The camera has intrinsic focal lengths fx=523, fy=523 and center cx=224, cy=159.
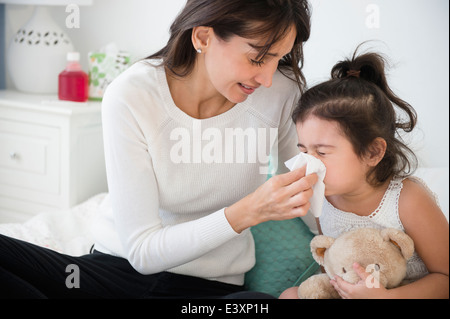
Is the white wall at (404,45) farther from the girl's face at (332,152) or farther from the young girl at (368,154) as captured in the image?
the girl's face at (332,152)

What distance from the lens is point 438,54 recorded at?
3.42 feet

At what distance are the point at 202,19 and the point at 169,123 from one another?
0.22 meters

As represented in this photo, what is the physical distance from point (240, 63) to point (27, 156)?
1041 millimetres

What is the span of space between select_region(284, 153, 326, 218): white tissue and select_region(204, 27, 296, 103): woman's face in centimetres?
16

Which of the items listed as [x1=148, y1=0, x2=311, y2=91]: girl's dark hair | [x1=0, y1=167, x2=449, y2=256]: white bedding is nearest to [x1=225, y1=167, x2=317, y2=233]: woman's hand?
[x1=148, y1=0, x2=311, y2=91]: girl's dark hair

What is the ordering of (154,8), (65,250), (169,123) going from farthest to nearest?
(65,250)
(154,8)
(169,123)

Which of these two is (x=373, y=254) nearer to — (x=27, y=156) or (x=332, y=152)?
(x=332, y=152)

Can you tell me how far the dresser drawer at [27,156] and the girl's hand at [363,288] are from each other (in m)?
1.10

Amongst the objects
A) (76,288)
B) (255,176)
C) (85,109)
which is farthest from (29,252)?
(85,109)

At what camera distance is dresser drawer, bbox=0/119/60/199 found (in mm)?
1684

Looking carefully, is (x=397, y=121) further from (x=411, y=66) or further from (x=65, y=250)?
(x=65, y=250)

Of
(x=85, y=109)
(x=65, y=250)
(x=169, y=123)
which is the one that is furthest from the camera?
(x=85, y=109)

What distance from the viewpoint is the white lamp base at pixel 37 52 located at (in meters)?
1.73

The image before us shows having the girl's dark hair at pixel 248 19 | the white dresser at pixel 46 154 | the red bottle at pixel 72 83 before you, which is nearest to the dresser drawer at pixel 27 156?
the white dresser at pixel 46 154
